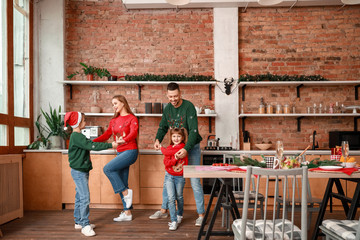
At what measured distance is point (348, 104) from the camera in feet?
17.1

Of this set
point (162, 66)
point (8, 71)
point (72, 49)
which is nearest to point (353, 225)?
point (162, 66)

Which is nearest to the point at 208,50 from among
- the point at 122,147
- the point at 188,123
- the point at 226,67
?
the point at 226,67

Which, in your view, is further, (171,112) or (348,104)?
(348,104)

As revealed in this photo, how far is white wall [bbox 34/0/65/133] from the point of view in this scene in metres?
5.19

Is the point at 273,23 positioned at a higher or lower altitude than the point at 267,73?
higher

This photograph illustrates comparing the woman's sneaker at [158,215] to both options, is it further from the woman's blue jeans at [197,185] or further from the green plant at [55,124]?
the green plant at [55,124]

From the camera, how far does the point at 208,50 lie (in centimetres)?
536

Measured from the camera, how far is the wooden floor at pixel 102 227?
326 centimetres

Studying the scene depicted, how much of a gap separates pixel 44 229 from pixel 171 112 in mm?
1973

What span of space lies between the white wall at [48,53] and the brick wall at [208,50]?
17 centimetres

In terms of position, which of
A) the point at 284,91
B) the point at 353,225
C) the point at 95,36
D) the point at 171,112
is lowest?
the point at 353,225

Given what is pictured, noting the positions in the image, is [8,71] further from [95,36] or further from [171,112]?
[171,112]

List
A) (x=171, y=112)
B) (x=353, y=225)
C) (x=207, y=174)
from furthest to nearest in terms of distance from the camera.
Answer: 1. (x=171, y=112)
2. (x=207, y=174)
3. (x=353, y=225)

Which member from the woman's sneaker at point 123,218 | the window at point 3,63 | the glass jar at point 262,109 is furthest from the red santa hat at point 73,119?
the glass jar at point 262,109
